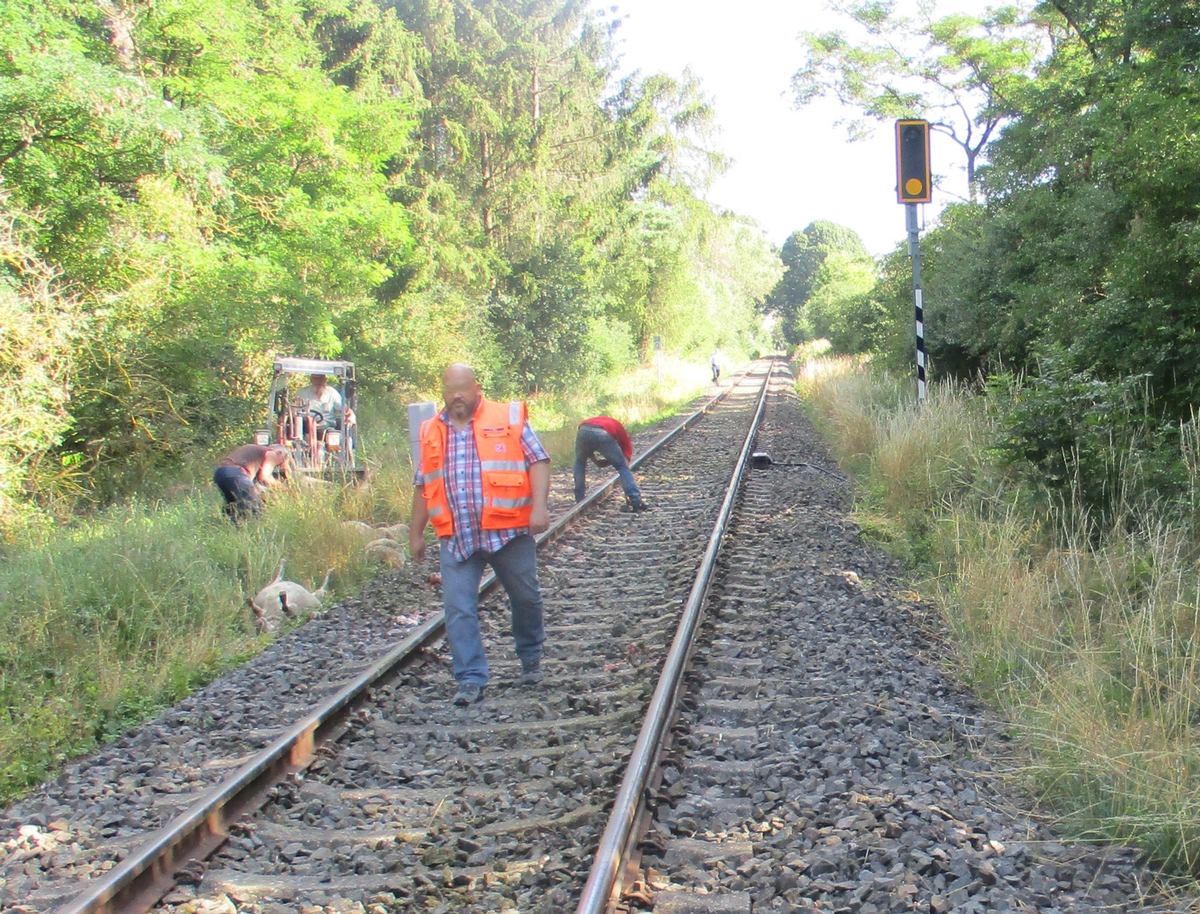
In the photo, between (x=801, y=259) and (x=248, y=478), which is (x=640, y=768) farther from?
(x=801, y=259)

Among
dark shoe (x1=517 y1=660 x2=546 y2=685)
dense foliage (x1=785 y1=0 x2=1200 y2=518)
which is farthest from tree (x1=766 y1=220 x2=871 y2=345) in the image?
dark shoe (x1=517 y1=660 x2=546 y2=685)

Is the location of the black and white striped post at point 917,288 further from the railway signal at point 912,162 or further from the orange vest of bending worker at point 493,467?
the orange vest of bending worker at point 493,467

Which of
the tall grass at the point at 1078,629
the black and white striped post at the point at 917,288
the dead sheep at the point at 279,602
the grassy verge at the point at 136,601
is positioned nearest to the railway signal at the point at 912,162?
the black and white striped post at the point at 917,288

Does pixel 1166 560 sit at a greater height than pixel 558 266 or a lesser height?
lesser

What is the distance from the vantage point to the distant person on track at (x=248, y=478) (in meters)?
9.99

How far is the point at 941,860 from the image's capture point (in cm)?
357

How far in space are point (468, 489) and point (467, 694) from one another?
44.4 inches

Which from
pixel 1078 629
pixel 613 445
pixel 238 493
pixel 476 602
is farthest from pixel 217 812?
pixel 613 445

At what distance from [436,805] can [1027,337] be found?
1260 centimetres

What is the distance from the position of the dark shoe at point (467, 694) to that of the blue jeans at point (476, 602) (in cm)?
3

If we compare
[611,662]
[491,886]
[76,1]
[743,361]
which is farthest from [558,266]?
[743,361]

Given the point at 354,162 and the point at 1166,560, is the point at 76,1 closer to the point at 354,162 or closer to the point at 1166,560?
the point at 354,162

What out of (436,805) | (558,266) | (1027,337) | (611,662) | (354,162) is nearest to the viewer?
Result: (436,805)

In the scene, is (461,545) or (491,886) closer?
(491,886)
